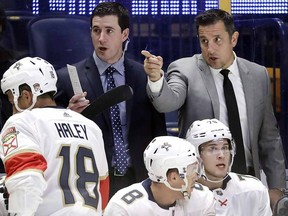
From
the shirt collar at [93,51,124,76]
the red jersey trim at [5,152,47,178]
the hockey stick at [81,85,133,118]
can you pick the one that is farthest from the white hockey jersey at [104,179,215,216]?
the shirt collar at [93,51,124,76]

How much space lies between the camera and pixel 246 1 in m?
6.48

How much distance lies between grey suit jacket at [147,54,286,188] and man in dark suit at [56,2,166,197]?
16cm

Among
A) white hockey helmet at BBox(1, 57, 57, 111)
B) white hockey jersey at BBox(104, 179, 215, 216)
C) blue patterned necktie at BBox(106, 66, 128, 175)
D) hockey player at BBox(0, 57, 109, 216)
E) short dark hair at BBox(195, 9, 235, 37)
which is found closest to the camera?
hockey player at BBox(0, 57, 109, 216)

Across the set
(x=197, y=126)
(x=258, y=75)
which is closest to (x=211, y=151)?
(x=197, y=126)

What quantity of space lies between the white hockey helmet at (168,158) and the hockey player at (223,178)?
374mm

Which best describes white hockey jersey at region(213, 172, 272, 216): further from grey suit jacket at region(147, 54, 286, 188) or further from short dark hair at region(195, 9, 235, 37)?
short dark hair at region(195, 9, 235, 37)

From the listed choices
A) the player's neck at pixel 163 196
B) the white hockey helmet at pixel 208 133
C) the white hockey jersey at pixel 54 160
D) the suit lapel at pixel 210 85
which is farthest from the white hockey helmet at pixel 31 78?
the suit lapel at pixel 210 85

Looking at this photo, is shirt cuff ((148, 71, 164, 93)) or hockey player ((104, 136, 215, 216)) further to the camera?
shirt cuff ((148, 71, 164, 93))

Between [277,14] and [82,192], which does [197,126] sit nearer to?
[82,192]

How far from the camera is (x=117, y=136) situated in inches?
214

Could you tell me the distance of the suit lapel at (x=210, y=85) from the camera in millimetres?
5457

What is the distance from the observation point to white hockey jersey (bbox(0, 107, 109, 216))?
4109 millimetres

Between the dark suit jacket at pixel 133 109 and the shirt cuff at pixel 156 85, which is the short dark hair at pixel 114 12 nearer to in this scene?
the dark suit jacket at pixel 133 109

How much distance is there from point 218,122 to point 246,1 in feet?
4.66
